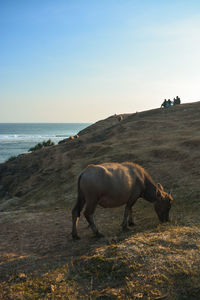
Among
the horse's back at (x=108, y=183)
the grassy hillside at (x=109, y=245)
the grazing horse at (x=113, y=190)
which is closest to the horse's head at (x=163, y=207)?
the grazing horse at (x=113, y=190)

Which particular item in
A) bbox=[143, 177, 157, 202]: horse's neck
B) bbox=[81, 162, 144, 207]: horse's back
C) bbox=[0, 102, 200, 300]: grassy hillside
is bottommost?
bbox=[0, 102, 200, 300]: grassy hillside

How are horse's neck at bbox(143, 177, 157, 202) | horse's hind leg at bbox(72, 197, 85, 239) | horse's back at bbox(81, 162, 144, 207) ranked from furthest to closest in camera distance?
horse's neck at bbox(143, 177, 157, 202) < horse's hind leg at bbox(72, 197, 85, 239) < horse's back at bbox(81, 162, 144, 207)

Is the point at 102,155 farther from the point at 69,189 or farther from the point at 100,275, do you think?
the point at 100,275

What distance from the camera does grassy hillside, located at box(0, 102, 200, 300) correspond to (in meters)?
6.20

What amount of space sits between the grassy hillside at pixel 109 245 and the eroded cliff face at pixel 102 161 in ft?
0.38

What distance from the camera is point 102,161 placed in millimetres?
24953

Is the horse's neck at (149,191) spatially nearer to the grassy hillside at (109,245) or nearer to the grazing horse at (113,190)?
the grazing horse at (113,190)

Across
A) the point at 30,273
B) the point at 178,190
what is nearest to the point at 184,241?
the point at 30,273

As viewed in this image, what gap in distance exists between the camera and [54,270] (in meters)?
7.44

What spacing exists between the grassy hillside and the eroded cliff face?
116 mm

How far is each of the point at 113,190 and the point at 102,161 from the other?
14505 mm

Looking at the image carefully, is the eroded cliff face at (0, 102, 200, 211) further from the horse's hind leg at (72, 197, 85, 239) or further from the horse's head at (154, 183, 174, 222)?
the horse's hind leg at (72, 197, 85, 239)

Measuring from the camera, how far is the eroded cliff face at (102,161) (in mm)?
19047

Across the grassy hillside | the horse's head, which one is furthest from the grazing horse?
the grassy hillside
